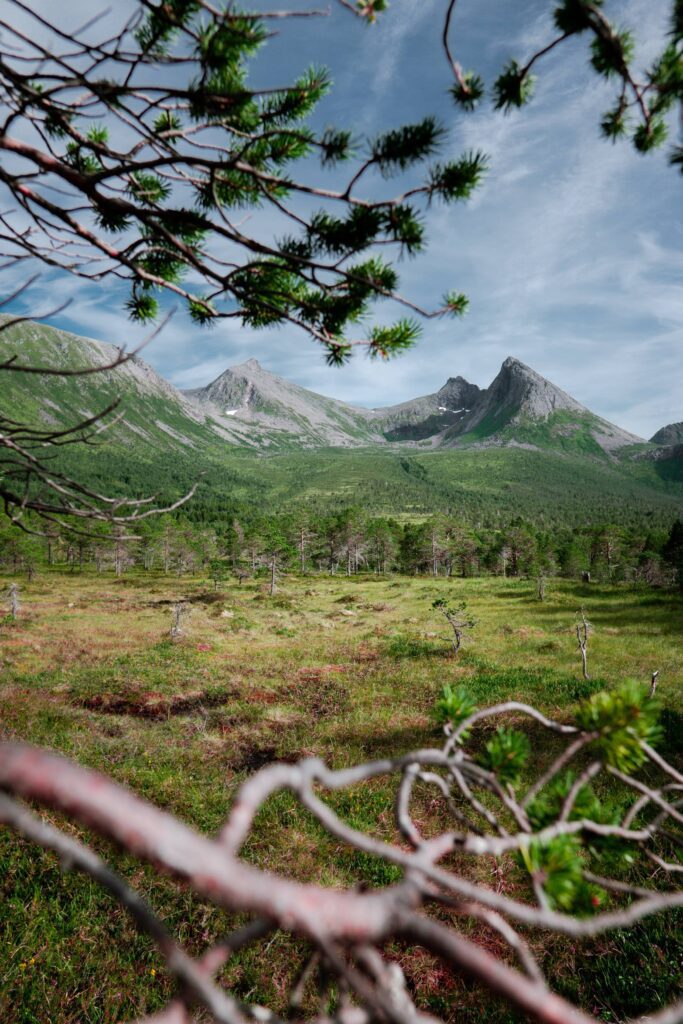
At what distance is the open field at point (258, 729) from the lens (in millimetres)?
4523

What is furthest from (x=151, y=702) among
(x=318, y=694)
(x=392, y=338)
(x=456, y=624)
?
(x=456, y=624)

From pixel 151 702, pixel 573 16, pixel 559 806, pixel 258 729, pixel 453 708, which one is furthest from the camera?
pixel 151 702

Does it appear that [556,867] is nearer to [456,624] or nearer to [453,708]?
[453,708]

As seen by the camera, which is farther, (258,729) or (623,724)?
(258,729)

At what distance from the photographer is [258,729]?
11859 mm

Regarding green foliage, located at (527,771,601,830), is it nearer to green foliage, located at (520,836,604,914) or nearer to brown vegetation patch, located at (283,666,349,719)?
green foliage, located at (520,836,604,914)

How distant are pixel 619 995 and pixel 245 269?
7203mm

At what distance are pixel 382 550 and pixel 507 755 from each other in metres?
94.2

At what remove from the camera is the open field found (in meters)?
4.52

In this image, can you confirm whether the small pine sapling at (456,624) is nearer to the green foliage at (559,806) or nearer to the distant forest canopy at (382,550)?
the green foliage at (559,806)

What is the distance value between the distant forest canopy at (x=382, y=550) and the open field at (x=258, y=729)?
167 feet

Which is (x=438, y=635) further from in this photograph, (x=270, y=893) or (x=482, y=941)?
(x=270, y=893)

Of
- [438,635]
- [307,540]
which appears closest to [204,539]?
[307,540]

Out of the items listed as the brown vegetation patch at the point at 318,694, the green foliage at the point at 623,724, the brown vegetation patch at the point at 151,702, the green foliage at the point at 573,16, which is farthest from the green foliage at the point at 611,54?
the brown vegetation patch at the point at 151,702
